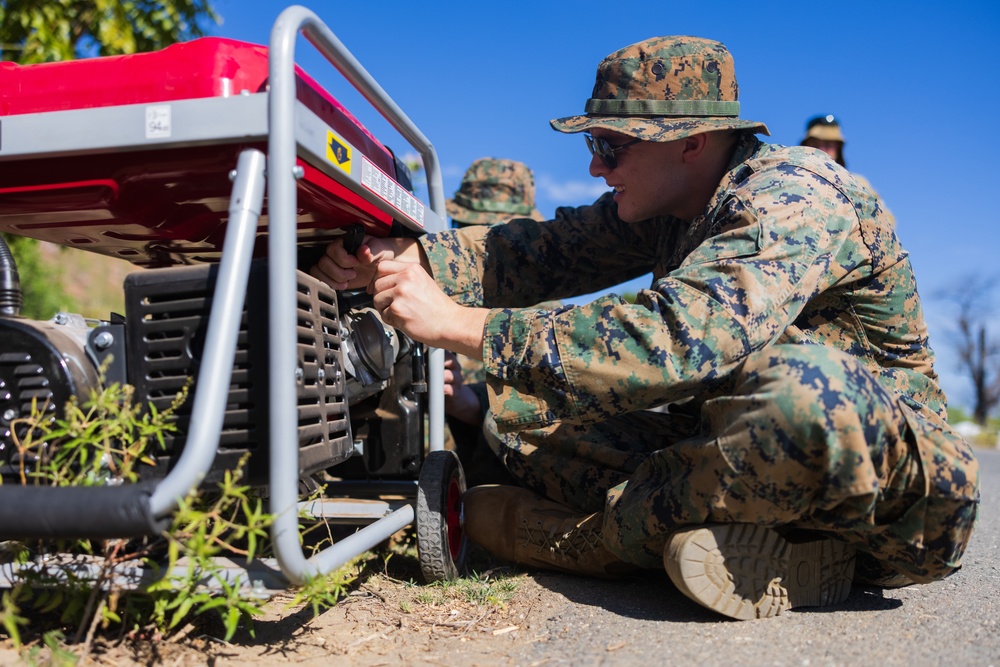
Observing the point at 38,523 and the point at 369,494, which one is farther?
the point at 369,494

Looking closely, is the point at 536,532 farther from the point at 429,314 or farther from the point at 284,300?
the point at 284,300

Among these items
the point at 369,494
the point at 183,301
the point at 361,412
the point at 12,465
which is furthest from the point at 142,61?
the point at 369,494

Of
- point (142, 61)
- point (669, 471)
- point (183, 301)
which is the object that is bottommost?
point (669, 471)

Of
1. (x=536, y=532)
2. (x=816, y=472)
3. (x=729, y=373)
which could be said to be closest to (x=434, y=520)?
(x=536, y=532)

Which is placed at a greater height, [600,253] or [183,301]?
[600,253]

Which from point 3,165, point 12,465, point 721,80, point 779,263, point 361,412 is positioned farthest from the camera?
point 361,412

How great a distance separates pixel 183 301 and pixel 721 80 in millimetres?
1591

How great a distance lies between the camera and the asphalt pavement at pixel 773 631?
153cm

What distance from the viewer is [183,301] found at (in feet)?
4.94

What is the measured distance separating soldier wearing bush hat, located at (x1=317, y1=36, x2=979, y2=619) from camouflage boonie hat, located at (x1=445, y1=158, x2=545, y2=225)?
2.28 metres

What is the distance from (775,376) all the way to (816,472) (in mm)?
209

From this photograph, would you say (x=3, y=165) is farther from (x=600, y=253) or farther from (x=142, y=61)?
(x=600, y=253)

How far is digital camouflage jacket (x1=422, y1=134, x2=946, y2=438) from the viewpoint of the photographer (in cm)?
172

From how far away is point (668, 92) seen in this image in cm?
227
